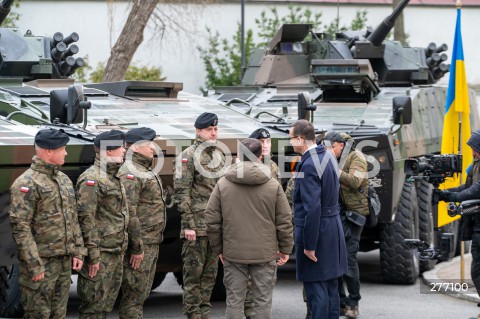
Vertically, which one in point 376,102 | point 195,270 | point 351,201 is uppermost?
point 376,102

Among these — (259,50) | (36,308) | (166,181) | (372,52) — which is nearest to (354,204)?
(166,181)

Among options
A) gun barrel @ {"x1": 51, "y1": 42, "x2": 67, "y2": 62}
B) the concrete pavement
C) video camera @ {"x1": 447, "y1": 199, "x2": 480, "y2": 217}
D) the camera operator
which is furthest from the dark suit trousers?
gun barrel @ {"x1": 51, "y1": 42, "x2": 67, "y2": 62}

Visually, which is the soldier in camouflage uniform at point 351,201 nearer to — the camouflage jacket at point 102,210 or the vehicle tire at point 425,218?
the camouflage jacket at point 102,210

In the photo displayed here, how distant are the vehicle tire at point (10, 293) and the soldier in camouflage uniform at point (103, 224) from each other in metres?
2.03

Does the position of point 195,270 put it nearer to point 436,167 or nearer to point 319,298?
point 319,298

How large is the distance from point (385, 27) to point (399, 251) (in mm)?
4006

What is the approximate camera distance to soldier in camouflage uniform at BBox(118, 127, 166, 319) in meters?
9.72

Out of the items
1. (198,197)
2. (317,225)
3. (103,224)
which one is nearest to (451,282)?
(198,197)

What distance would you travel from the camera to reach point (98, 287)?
9164 mm

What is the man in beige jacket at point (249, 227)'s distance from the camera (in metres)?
9.16

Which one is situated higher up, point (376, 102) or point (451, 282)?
point (376, 102)

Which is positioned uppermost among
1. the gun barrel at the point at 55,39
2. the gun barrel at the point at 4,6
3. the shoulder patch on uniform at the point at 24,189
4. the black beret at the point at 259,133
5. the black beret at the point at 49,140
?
the gun barrel at the point at 4,6

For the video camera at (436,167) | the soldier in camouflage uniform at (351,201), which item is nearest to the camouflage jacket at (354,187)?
the soldier in camouflage uniform at (351,201)

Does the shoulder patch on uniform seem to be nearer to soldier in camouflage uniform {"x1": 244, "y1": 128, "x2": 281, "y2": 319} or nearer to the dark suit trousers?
the dark suit trousers
